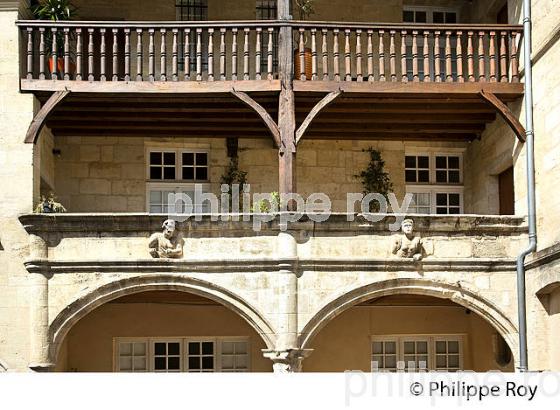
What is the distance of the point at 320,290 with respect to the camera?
43.3 feet

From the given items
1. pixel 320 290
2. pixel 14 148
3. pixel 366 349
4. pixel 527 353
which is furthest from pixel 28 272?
pixel 527 353

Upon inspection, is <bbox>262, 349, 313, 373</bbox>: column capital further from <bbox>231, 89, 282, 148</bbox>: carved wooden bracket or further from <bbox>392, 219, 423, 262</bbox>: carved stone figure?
<bbox>231, 89, 282, 148</bbox>: carved wooden bracket

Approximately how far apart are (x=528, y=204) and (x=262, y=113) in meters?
3.90

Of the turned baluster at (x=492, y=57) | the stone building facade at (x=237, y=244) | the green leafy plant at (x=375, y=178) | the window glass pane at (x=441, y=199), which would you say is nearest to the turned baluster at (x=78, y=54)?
the stone building facade at (x=237, y=244)

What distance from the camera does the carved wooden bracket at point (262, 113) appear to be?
13.4 metres

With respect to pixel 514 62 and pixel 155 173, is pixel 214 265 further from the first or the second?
pixel 514 62

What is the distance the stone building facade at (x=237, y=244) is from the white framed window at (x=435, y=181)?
627mm

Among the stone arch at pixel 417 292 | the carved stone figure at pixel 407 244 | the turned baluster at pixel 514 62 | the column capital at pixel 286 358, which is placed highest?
the turned baluster at pixel 514 62

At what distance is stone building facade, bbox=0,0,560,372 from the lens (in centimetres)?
1311

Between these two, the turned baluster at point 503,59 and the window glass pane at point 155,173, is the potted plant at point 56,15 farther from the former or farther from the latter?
the turned baluster at point 503,59

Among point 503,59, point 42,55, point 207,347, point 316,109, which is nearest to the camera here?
point 316,109

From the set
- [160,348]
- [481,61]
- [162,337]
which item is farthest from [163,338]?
[481,61]

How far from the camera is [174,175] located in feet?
52.6

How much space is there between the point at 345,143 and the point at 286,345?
178 inches
